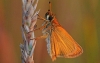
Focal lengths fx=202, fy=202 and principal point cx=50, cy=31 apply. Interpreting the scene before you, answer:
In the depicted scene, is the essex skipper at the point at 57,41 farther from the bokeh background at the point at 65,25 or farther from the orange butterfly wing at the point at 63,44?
the bokeh background at the point at 65,25

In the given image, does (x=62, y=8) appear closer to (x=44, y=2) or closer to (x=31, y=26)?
(x=44, y=2)

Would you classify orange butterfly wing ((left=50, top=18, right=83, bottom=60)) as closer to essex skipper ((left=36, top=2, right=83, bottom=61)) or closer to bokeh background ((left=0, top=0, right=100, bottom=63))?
essex skipper ((left=36, top=2, right=83, bottom=61))

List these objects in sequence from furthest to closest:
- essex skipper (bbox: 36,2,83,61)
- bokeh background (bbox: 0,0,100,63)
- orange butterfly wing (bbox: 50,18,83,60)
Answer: bokeh background (bbox: 0,0,100,63), orange butterfly wing (bbox: 50,18,83,60), essex skipper (bbox: 36,2,83,61)

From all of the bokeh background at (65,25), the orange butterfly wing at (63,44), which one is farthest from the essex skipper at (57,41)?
the bokeh background at (65,25)

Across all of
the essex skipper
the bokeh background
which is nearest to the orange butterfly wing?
the essex skipper

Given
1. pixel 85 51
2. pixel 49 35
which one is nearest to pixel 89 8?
pixel 85 51

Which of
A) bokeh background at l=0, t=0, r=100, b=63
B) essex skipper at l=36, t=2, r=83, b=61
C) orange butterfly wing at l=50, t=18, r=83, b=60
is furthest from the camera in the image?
bokeh background at l=0, t=0, r=100, b=63
